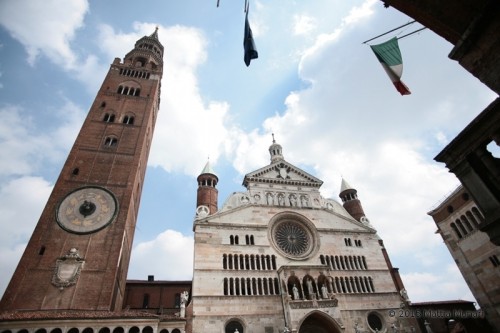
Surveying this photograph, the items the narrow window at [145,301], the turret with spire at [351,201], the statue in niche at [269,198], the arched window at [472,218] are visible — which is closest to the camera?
the arched window at [472,218]

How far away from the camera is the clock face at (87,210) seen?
21.4 meters

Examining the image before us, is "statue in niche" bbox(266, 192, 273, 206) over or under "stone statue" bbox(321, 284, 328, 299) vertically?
over

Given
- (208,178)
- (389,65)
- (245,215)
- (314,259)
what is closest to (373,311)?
(314,259)

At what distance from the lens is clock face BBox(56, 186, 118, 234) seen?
2136cm

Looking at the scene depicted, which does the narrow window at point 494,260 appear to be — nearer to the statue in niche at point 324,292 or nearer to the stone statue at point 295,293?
the statue in niche at point 324,292

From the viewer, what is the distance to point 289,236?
2895 cm

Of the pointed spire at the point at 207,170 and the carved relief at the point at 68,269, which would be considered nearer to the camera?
the carved relief at the point at 68,269

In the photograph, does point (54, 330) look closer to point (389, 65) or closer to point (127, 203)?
point (127, 203)

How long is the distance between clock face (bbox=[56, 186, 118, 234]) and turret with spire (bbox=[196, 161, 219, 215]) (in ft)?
31.8

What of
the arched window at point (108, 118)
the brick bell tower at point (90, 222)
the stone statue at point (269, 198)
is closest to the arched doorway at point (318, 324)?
the stone statue at point (269, 198)

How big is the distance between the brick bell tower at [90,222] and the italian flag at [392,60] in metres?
20.8

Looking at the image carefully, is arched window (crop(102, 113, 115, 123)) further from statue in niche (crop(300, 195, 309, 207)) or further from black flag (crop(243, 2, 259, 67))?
black flag (crop(243, 2, 259, 67))

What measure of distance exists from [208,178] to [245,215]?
712 cm

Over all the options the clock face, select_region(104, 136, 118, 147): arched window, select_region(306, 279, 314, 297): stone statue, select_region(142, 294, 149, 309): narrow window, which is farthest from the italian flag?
select_region(142, 294, 149, 309): narrow window
